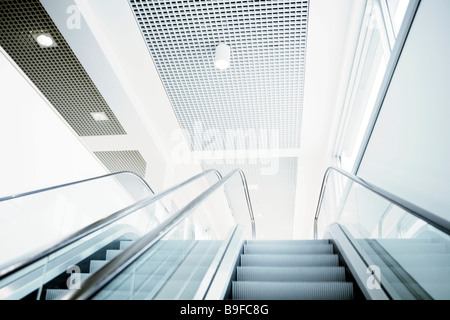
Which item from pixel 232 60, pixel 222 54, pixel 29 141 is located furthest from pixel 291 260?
pixel 29 141

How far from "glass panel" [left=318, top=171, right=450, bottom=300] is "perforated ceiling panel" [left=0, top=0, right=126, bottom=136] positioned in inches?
151

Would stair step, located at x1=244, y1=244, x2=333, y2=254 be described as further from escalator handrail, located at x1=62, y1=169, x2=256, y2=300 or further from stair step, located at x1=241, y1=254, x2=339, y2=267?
escalator handrail, located at x1=62, y1=169, x2=256, y2=300

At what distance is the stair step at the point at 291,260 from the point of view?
2.83m

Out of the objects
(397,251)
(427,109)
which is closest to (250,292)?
(397,251)

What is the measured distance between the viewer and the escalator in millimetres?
1304

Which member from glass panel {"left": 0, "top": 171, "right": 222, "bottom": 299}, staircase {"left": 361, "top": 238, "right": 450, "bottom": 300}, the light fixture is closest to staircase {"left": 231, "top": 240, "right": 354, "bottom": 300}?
staircase {"left": 361, "top": 238, "right": 450, "bottom": 300}

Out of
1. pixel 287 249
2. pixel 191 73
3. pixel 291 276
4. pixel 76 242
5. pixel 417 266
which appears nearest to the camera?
pixel 417 266

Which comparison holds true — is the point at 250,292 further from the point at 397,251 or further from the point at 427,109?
the point at 427,109

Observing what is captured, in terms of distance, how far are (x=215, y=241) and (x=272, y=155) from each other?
3956 millimetres

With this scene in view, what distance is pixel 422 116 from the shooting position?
7.86 ft

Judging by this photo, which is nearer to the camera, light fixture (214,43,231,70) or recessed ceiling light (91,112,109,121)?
light fixture (214,43,231,70)

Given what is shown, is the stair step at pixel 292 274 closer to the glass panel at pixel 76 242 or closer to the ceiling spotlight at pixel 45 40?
the glass panel at pixel 76 242

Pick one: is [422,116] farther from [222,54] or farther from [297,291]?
[222,54]

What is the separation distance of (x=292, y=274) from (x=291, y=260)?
0.41 metres
